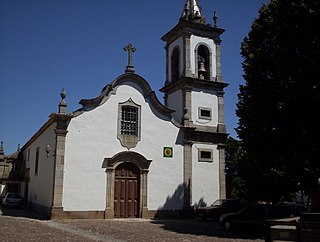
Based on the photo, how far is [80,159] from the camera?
62.8ft

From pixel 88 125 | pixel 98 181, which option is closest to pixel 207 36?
pixel 88 125

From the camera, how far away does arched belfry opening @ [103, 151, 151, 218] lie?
19.7m

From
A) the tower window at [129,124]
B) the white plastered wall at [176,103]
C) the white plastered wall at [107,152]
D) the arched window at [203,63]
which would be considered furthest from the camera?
the arched window at [203,63]

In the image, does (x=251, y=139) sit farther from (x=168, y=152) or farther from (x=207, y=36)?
(x=207, y=36)

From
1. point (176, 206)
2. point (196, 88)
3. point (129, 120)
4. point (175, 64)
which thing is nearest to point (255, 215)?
point (176, 206)

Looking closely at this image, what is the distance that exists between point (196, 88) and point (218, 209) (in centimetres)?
794

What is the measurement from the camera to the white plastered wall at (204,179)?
22016 mm

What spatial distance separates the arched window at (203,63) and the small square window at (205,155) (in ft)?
16.2

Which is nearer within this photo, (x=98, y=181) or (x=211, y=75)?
(x=98, y=181)

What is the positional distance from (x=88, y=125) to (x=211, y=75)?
929cm

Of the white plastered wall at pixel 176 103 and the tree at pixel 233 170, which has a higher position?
the white plastered wall at pixel 176 103

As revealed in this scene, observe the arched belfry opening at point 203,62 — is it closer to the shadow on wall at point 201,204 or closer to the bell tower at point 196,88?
the bell tower at point 196,88

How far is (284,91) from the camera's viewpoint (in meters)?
15.1

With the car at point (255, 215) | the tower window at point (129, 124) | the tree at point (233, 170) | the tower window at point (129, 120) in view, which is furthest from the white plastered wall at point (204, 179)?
the tree at point (233, 170)
